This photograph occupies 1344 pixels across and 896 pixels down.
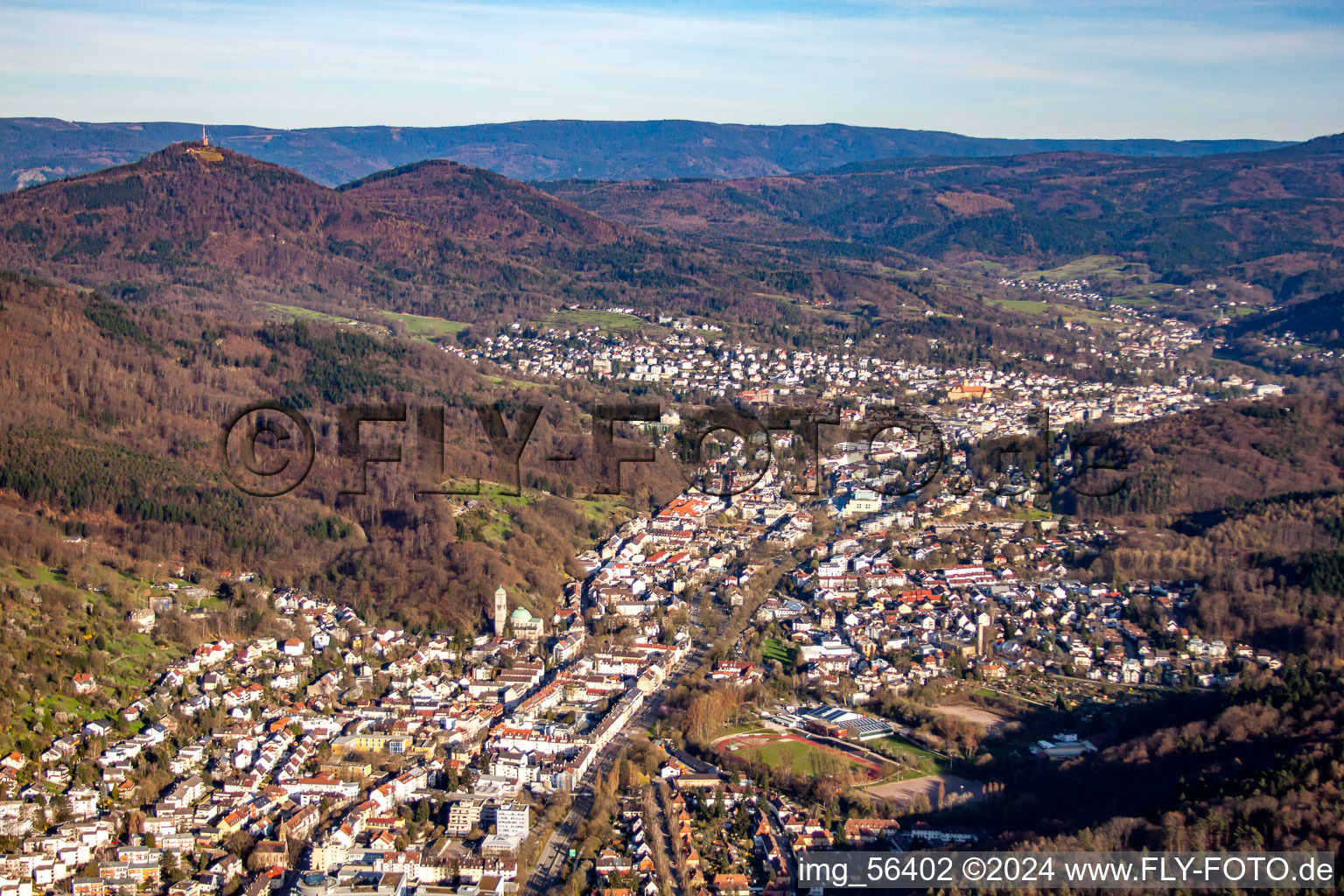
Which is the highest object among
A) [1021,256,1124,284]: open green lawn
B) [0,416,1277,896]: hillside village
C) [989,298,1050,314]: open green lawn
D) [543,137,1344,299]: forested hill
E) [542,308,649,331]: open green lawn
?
[543,137,1344,299]: forested hill

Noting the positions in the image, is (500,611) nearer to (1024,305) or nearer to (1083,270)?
(1024,305)

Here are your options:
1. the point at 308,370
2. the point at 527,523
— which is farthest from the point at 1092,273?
the point at 527,523

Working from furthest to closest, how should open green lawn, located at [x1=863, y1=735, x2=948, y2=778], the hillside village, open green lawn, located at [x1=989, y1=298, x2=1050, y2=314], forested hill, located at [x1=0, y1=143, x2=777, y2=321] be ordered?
open green lawn, located at [x1=989, y1=298, x2=1050, y2=314] < forested hill, located at [x1=0, y1=143, x2=777, y2=321] < open green lawn, located at [x1=863, y1=735, x2=948, y2=778] < the hillside village

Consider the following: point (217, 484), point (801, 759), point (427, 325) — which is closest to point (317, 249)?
point (427, 325)

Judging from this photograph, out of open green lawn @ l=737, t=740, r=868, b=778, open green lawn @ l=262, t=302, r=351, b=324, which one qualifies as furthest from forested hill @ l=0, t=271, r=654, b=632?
open green lawn @ l=262, t=302, r=351, b=324

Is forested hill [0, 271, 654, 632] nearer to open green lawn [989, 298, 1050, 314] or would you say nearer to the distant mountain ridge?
open green lawn [989, 298, 1050, 314]

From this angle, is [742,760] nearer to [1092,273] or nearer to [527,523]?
[527,523]
